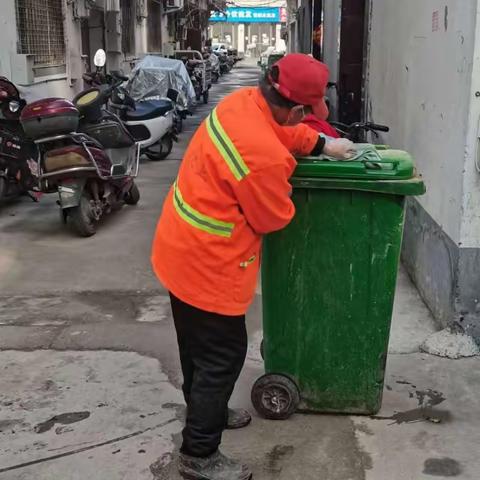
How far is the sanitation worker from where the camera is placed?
2.44 metres

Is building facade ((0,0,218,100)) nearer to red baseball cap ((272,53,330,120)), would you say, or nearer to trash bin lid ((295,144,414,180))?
trash bin lid ((295,144,414,180))

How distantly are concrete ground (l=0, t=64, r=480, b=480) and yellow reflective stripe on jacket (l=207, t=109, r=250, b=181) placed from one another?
4.20 feet

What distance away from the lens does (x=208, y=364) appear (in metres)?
2.66

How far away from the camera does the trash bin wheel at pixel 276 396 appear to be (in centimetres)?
321

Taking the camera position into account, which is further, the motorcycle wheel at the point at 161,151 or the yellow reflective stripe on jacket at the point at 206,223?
the motorcycle wheel at the point at 161,151

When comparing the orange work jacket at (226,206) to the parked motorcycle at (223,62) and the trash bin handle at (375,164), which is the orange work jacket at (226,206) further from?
the parked motorcycle at (223,62)

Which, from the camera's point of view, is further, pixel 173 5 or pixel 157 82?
pixel 173 5

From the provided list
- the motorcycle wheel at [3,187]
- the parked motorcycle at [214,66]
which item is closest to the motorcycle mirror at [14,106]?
the motorcycle wheel at [3,187]

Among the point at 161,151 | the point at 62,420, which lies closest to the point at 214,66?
the point at 161,151

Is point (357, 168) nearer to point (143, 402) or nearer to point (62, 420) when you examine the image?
point (143, 402)

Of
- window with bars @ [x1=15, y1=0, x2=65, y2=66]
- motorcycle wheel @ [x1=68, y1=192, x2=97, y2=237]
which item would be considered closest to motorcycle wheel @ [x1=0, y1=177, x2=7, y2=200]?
motorcycle wheel @ [x1=68, y1=192, x2=97, y2=237]

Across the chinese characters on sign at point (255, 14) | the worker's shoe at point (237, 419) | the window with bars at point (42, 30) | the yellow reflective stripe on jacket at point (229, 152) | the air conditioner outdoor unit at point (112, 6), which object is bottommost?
the worker's shoe at point (237, 419)

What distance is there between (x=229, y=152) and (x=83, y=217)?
13.6 feet

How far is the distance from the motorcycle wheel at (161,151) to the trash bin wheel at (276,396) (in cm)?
805
